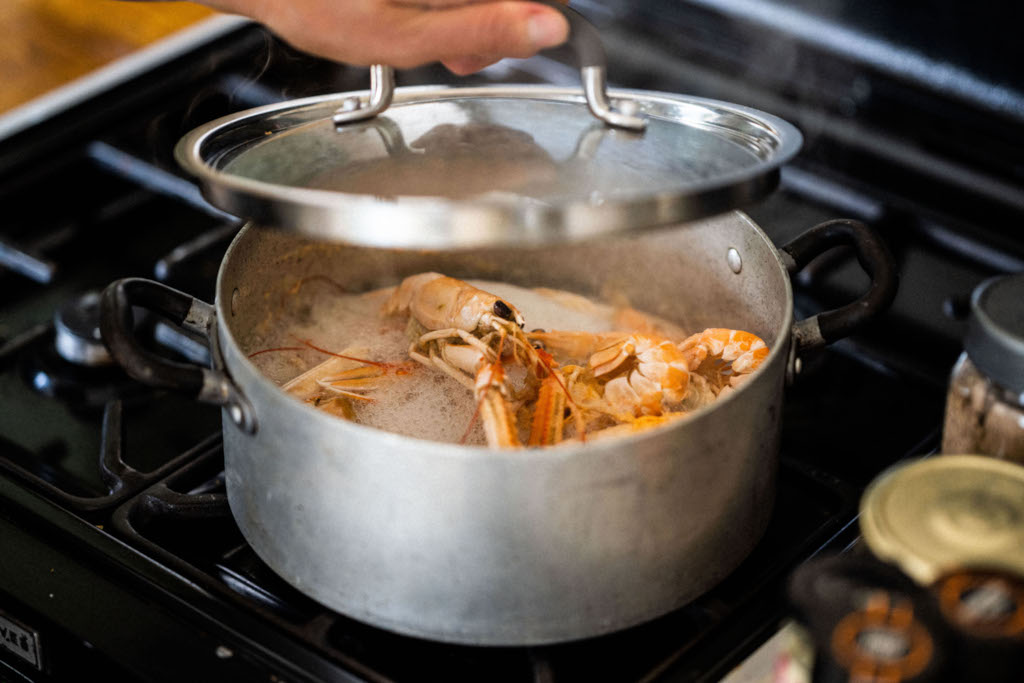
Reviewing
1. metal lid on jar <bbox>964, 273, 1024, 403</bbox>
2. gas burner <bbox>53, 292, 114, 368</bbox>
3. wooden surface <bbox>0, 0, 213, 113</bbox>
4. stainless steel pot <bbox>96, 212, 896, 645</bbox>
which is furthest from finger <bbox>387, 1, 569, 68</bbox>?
wooden surface <bbox>0, 0, 213, 113</bbox>

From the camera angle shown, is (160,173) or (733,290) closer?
(733,290)

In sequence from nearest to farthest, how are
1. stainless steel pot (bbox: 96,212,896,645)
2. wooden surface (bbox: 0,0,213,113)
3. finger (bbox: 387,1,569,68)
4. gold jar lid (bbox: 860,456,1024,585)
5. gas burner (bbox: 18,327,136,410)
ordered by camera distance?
gold jar lid (bbox: 860,456,1024,585) < stainless steel pot (bbox: 96,212,896,645) < finger (bbox: 387,1,569,68) < gas burner (bbox: 18,327,136,410) < wooden surface (bbox: 0,0,213,113)

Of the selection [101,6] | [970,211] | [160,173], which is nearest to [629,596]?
[970,211]

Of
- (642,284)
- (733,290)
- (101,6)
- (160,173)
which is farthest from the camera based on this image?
(101,6)

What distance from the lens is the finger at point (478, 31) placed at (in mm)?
749

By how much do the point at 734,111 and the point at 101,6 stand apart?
54.1 inches

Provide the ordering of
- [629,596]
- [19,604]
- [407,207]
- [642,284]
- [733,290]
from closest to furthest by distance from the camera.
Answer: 1. [407,207]
2. [629,596]
3. [19,604]
4. [733,290]
5. [642,284]

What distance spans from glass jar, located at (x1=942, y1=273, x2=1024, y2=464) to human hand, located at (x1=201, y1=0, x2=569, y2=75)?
342mm

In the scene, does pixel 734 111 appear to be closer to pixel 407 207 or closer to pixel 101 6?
pixel 407 207

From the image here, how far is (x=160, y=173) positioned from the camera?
4.46ft

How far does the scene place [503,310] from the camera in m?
0.99

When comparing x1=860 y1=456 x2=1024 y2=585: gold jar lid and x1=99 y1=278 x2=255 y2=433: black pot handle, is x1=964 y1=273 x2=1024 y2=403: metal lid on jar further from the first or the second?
x1=99 y1=278 x2=255 y2=433: black pot handle

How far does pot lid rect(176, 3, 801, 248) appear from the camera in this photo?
2.01 feet

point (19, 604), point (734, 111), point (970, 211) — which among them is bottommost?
point (19, 604)
